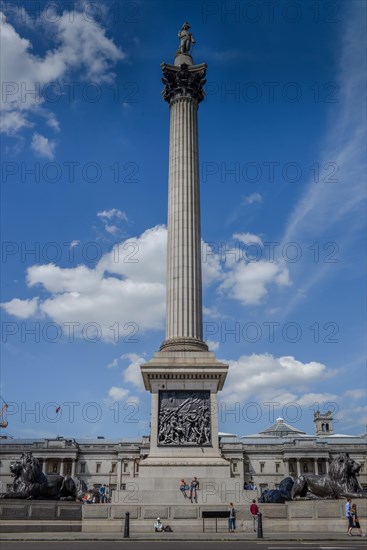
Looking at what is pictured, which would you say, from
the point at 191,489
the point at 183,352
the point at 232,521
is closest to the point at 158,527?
the point at 232,521

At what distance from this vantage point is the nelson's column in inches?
1296

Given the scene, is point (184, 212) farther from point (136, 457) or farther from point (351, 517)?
point (136, 457)

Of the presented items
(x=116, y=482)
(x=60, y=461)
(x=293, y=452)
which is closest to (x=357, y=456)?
(x=293, y=452)

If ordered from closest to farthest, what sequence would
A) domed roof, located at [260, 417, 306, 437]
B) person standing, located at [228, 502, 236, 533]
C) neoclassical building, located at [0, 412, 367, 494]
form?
person standing, located at [228, 502, 236, 533] → neoclassical building, located at [0, 412, 367, 494] → domed roof, located at [260, 417, 306, 437]

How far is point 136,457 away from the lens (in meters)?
99.7

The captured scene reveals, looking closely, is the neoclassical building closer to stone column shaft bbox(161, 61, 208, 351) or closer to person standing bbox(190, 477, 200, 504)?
stone column shaft bbox(161, 61, 208, 351)

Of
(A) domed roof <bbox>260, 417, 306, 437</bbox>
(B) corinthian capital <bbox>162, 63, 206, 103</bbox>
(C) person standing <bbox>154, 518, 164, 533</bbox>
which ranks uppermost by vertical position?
(B) corinthian capital <bbox>162, 63, 206, 103</bbox>

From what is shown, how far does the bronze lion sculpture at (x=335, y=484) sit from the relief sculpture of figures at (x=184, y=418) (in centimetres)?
631

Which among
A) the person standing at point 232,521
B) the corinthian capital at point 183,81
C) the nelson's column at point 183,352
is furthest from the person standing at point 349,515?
the corinthian capital at point 183,81

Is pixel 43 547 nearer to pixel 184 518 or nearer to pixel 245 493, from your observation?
pixel 184 518

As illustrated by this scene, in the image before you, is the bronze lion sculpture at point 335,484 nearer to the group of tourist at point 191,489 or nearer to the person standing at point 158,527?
the group of tourist at point 191,489

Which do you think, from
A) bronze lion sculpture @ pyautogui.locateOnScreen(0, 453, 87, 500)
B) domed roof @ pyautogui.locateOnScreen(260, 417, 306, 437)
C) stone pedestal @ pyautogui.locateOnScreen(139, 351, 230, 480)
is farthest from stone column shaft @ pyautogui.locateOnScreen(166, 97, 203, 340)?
domed roof @ pyautogui.locateOnScreen(260, 417, 306, 437)

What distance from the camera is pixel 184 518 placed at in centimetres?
2730

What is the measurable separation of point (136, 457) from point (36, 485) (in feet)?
238
